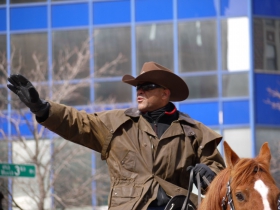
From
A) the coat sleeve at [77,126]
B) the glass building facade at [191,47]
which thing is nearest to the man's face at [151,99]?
the coat sleeve at [77,126]

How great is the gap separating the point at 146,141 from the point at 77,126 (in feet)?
2.03

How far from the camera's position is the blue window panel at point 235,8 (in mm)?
24812

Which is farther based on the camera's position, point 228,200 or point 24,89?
point 24,89

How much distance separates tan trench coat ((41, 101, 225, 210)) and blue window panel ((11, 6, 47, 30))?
18.4 metres

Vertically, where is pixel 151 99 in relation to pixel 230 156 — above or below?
above

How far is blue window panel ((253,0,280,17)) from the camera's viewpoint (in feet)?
81.9

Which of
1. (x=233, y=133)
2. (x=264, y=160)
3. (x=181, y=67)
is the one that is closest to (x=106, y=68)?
(x=181, y=67)

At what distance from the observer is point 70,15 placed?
2561 centimetres

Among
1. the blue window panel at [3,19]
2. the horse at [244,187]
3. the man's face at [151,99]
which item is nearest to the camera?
the horse at [244,187]

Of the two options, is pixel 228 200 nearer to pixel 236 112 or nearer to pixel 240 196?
pixel 240 196

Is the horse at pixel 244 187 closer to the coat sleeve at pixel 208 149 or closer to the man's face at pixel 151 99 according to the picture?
the coat sleeve at pixel 208 149

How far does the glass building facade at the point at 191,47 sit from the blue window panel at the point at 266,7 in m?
0.03

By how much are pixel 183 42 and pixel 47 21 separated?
416 cm

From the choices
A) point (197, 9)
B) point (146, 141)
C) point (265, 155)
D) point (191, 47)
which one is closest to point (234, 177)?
point (265, 155)
